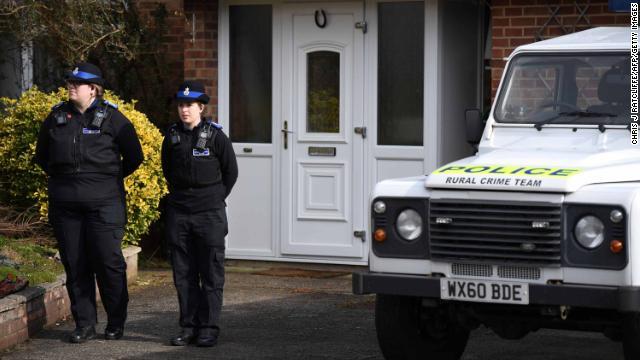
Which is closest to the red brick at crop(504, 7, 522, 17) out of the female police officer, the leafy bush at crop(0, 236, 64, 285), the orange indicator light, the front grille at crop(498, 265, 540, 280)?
the female police officer

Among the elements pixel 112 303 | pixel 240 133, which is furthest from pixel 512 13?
pixel 112 303

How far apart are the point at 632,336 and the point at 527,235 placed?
74 cm

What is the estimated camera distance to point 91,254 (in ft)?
28.6

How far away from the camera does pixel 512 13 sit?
10977 mm

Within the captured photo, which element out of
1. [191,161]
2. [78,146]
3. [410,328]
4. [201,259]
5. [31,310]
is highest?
[78,146]

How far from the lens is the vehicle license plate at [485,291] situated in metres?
6.63

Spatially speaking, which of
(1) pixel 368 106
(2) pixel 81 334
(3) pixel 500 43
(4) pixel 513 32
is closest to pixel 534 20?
(4) pixel 513 32

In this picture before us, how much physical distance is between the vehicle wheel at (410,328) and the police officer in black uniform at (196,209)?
162 cm

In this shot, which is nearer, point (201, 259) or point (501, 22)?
point (201, 259)

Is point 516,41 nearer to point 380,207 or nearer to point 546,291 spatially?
point 380,207

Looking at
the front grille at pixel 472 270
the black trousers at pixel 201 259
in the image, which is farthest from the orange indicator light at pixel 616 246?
the black trousers at pixel 201 259

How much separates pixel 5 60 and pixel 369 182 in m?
4.10

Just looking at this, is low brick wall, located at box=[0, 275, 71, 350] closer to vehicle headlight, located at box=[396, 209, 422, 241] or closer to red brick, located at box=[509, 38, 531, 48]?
vehicle headlight, located at box=[396, 209, 422, 241]

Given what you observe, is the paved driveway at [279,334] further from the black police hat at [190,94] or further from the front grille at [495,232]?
the black police hat at [190,94]
